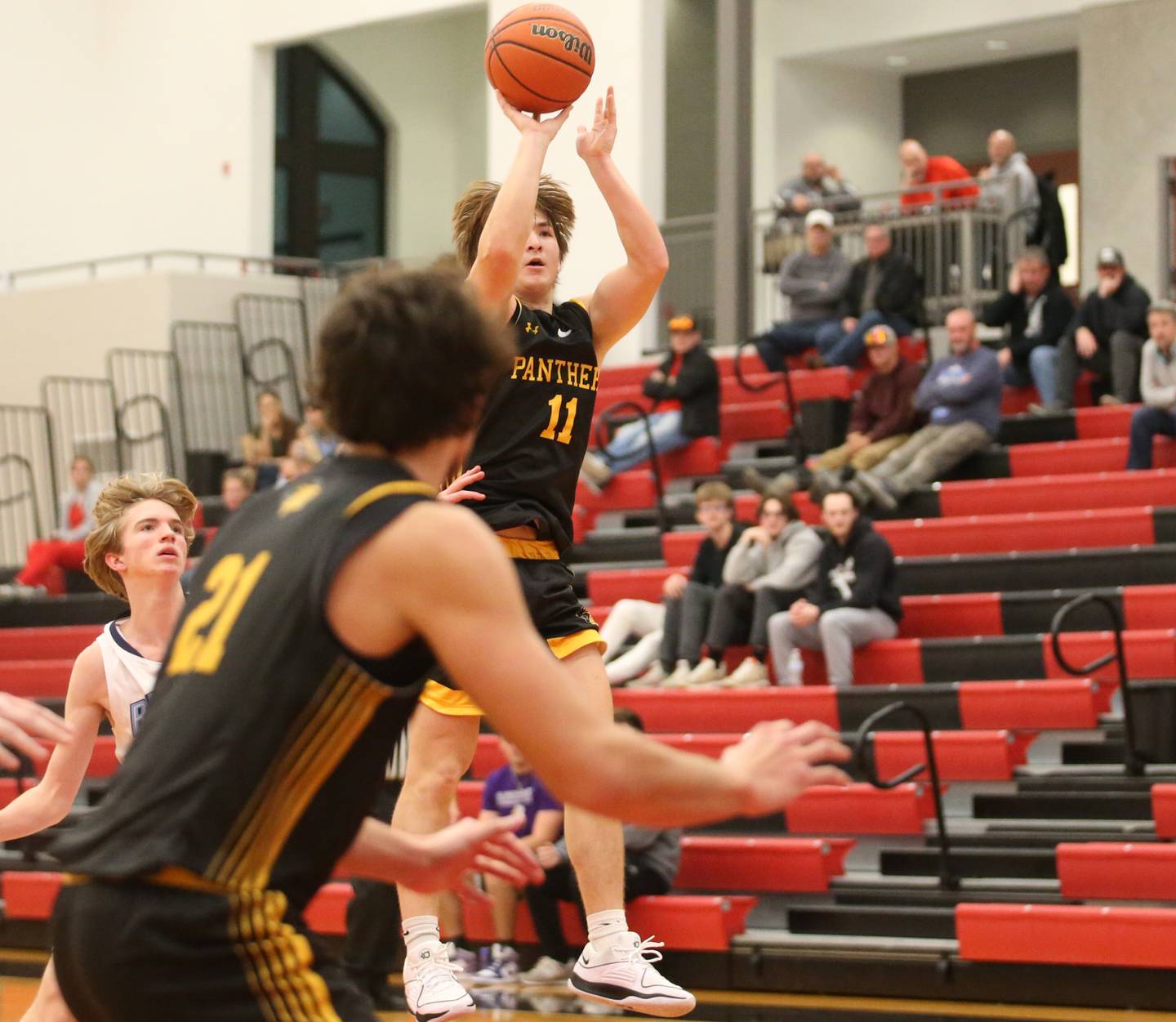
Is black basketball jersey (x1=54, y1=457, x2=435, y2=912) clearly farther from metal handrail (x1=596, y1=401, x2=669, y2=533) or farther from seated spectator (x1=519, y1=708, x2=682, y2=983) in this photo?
metal handrail (x1=596, y1=401, x2=669, y2=533)

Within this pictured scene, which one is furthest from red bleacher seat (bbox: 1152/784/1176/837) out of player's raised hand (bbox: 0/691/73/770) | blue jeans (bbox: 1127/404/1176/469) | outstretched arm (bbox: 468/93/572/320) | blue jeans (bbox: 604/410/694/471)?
player's raised hand (bbox: 0/691/73/770)

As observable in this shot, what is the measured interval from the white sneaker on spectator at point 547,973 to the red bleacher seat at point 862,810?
1227mm

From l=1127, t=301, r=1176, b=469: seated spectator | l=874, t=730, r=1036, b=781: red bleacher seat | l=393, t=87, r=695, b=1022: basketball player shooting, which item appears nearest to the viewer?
l=393, t=87, r=695, b=1022: basketball player shooting

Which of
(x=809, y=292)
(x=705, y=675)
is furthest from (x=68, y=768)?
(x=809, y=292)

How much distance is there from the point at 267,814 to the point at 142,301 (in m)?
14.3

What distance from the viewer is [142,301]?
632 inches

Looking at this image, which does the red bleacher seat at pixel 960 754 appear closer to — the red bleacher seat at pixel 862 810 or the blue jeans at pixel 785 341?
the red bleacher seat at pixel 862 810

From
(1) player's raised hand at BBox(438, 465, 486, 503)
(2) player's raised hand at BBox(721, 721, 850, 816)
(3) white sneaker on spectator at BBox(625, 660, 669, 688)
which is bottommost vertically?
(3) white sneaker on spectator at BBox(625, 660, 669, 688)

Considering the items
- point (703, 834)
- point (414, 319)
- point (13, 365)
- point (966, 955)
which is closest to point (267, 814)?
point (414, 319)

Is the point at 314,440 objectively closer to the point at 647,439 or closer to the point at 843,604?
the point at 647,439

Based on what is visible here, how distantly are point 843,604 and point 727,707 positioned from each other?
0.76 metres

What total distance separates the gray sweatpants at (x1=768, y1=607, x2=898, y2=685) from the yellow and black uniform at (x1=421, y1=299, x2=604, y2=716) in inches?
184

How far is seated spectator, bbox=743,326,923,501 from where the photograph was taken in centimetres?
1100

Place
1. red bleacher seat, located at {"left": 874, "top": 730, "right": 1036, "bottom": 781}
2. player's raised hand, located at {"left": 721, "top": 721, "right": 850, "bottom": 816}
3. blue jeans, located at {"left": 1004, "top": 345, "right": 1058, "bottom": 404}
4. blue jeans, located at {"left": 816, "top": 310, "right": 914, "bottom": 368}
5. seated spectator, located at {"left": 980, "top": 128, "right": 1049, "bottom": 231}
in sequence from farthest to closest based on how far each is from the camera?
seated spectator, located at {"left": 980, "top": 128, "right": 1049, "bottom": 231}
blue jeans, located at {"left": 816, "top": 310, "right": 914, "bottom": 368}
blue jeans, located at {"left": 1004, "top": 345, "right": 1058, "bottom": 404}
red bleacher seat, located at {"left": 874, "top": 730, "right": 1036, "bottom": 781}
player's raised hand, located at {"left": 721, "top": 721, "right": 850, "bottom": 816}
